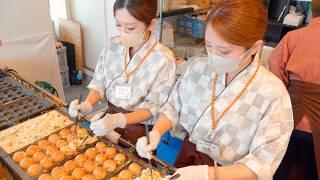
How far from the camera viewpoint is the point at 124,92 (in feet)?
5.52

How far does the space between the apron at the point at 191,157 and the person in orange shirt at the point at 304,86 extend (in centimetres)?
86

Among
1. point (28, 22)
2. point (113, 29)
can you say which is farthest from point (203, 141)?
point (113, 29)

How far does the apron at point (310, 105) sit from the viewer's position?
6.13 ft

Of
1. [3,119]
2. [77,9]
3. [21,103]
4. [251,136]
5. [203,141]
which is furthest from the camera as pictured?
[77,9]

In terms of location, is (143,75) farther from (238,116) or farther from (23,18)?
(23,18)

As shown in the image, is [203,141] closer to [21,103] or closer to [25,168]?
[25,168]

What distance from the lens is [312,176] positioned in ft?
6.64

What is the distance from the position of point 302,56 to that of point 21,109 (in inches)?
73.8

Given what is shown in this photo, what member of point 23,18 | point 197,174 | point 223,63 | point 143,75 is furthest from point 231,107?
point 23,18

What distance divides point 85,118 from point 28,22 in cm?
184

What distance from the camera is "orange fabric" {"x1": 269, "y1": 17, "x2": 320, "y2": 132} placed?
1.85m

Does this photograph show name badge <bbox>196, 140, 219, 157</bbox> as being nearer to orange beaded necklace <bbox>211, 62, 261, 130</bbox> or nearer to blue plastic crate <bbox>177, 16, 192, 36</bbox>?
orange beaded necklace <bbox>211, 62, 261, 130</bbox>

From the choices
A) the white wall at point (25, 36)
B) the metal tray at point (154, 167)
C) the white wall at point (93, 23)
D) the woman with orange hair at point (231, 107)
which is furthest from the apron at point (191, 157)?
the white wall at point (93, 23)

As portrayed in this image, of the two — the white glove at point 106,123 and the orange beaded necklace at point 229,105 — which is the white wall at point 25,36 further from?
the orange beaded necklace at point 229,105
